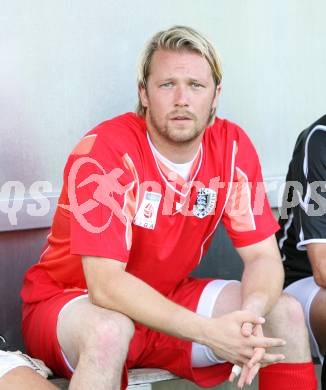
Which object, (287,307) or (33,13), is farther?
(33,13)

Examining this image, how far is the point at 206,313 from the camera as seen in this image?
9.46 feet

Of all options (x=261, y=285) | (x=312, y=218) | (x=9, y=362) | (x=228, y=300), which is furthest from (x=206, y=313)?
(x=9, y=362)

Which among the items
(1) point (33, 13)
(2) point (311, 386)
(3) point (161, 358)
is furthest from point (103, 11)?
(2) point (311, 386)

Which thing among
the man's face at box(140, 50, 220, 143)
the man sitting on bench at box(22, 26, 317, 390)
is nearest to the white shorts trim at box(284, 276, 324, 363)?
the man sitting on bench at box(22, 26, 317, 390)

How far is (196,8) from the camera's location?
11.6ft

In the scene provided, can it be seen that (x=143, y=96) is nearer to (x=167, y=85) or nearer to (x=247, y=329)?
(x=167, y=85)

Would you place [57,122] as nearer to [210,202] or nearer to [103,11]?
[103,11]

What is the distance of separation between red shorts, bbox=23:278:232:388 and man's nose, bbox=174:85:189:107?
1.92ft

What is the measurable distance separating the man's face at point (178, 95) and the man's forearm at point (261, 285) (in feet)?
1.46

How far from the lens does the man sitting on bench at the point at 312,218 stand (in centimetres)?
304

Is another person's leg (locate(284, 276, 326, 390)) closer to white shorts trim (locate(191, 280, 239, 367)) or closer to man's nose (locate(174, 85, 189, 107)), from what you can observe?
white shorts trim (locate(191, 280, 239, 367))

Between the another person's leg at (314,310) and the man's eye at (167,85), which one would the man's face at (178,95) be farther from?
the another person's leg at (314,310)

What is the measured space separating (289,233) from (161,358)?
0.70 meters

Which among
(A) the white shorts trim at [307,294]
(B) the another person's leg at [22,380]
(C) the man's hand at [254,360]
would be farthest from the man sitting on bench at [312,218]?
(B) the another person's leg at [22,380]
